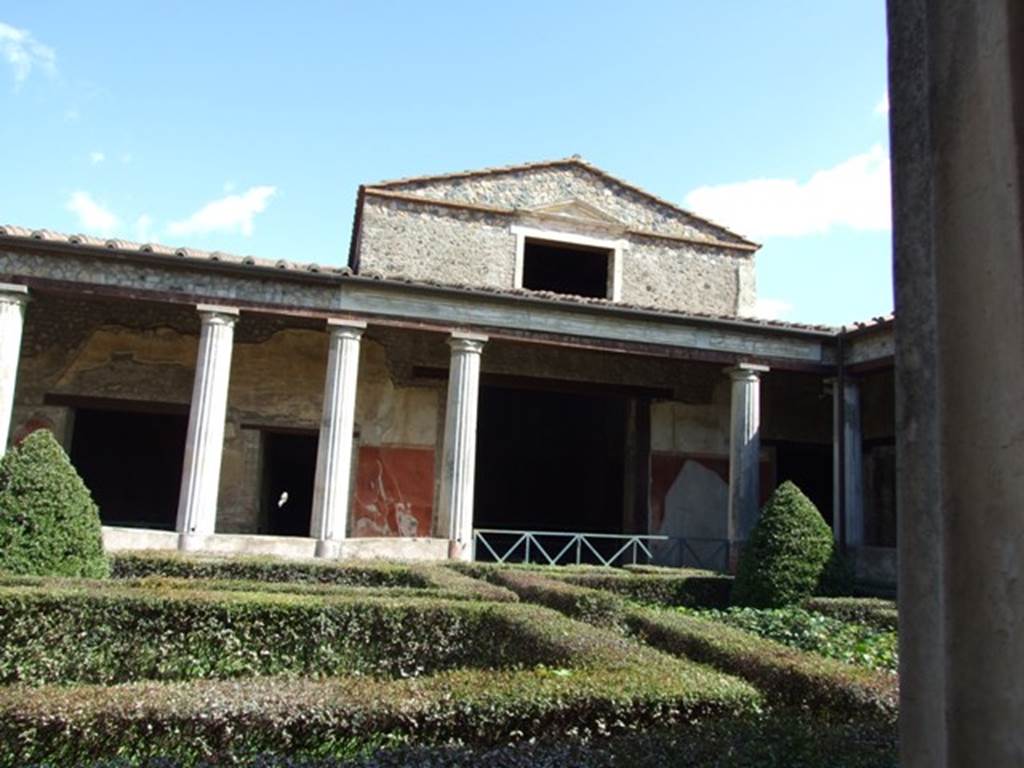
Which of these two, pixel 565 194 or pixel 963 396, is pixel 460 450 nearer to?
pixel 565 194

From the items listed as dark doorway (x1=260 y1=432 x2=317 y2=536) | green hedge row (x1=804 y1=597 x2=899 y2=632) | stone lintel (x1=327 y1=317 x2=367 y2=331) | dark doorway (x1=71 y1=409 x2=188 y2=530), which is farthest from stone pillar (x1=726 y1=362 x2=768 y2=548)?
dark doorway (x1=71 y1=409 x2=188 y2=530)

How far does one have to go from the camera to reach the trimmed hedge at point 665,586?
951cm

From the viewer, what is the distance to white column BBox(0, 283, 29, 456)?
424 inches

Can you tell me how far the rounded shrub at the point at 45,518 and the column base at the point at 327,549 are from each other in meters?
3.57

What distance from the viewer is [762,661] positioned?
14.6 ft

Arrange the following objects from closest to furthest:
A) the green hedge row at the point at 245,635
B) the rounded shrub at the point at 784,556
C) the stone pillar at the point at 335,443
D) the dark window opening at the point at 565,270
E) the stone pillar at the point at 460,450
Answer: the green hedge row at the point at 245,635, the rounded shrub at the point at 784,556, the stone pillar at the point at 335,443, the stone pillar at the point at 460,450, the dark window opening at the point at 565,270

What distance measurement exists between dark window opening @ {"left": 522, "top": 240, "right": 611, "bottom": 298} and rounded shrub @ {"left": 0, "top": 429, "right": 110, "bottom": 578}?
10.4m

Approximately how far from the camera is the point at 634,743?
296 cm

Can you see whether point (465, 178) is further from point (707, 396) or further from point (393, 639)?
point (393, 639)

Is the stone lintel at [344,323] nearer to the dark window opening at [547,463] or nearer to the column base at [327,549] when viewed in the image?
the column base at [327,549]

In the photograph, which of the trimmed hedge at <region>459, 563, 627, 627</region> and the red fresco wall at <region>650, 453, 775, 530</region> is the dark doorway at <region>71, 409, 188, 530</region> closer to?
the red fresco wall at <region>650, 453, 775, 530</region>

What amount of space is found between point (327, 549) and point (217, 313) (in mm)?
3506

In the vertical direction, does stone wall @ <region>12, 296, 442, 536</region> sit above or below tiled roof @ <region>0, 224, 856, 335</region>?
below

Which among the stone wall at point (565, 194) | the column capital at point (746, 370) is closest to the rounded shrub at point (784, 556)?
the column capital at point (746, 370)
